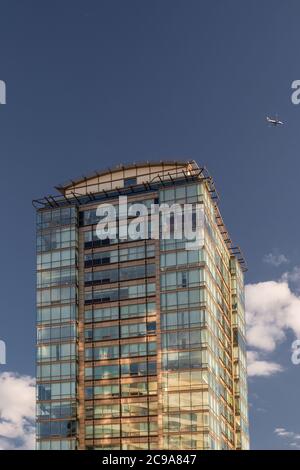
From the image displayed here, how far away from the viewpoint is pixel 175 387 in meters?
119

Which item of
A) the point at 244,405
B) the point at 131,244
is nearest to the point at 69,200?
the point at 131,244

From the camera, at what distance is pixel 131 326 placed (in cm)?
12519

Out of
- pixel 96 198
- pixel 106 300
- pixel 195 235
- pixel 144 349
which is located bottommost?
pixel 144 349

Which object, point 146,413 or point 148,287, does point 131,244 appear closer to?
point 148,287

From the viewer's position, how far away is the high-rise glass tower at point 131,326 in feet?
394

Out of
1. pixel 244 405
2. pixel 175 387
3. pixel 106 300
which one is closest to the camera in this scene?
pixel 175 387

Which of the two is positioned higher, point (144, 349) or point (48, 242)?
point (48, 242)

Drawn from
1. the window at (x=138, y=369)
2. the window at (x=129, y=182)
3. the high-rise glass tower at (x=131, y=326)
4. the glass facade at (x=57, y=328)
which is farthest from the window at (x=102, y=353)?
the window at (x=129, y=182)

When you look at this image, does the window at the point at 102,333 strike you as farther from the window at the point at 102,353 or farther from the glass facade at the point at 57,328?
the glass facade at the point at 57,328

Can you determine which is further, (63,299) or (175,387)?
(63,299)

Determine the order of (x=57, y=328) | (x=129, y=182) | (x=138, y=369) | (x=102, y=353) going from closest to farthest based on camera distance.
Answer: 1. (x=138, y=369)
2. (x=102, y=353)
3. (x=57, y=328)
4. (x=129, y=182)

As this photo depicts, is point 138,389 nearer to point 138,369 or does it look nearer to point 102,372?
point 138,369

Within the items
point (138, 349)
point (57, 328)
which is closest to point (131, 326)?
point (138, 349)

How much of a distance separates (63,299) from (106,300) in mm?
7342
